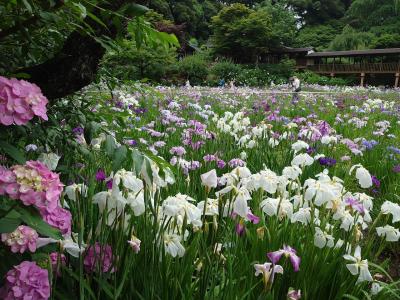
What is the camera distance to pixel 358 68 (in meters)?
36.2

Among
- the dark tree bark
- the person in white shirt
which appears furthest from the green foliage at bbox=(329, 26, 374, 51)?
the dark tree bark

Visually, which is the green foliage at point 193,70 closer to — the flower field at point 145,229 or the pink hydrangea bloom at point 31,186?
the flower field at point 145,229

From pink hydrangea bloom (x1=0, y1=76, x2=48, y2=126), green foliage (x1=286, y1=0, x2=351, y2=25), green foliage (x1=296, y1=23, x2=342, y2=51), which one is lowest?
pink hydrangea bloom (x1=0, y1=76, x2=48, y2=126)

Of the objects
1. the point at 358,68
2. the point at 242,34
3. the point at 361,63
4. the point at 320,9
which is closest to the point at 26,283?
the point at 242,34

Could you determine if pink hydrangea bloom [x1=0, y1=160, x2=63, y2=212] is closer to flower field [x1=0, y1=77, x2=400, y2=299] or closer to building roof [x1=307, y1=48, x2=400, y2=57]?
flower field [x1=0, y1=77, x2=400, y2=299]

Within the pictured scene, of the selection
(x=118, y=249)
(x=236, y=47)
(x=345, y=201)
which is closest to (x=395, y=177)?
(x=345, y=201)

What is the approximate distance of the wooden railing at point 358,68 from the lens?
112 ft

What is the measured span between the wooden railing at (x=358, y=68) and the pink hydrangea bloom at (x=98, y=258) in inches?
1401

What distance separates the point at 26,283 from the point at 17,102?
493mm

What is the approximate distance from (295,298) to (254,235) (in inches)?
23.2

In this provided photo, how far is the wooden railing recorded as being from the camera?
1340 inches

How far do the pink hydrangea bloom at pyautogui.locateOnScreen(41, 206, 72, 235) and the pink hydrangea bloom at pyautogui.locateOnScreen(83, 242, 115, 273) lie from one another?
0.21 metres

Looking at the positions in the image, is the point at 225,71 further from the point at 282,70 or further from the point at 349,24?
the point at 349,24

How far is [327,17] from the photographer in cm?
5341
